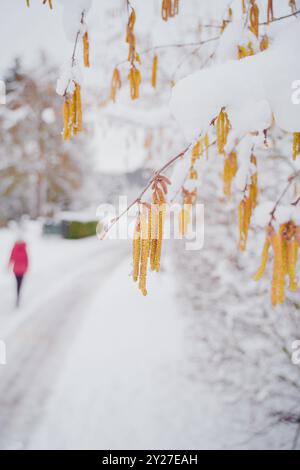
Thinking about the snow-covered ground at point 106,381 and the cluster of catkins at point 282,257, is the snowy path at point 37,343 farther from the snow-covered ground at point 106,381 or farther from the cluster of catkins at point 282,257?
the cluster of catkins at point 282,257

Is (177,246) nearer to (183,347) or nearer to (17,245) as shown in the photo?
(183,347)

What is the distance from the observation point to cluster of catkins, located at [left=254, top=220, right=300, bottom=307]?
919mm

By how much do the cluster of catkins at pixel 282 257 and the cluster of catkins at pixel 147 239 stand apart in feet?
0.97

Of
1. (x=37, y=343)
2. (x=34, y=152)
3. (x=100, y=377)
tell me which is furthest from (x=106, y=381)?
(x=34, y=152)

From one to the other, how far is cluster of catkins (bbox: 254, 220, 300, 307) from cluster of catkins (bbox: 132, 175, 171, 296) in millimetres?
296

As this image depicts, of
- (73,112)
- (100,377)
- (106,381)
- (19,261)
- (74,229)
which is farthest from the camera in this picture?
(74,229)

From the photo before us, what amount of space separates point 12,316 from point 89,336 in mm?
1798

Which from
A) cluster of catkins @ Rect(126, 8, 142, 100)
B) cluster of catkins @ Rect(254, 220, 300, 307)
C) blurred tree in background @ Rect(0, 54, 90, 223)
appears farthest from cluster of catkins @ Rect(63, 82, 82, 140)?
blurred tree in background @ Rect(0, 54, 90, 223)

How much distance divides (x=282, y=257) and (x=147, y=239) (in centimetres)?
40

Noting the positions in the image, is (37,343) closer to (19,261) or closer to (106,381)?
(106,381)

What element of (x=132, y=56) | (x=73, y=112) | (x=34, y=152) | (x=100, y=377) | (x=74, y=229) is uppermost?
(x=34, y=152)

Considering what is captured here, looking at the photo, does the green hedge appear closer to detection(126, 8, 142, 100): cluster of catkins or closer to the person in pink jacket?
the person in pink jacket

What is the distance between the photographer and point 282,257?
0.96 m
